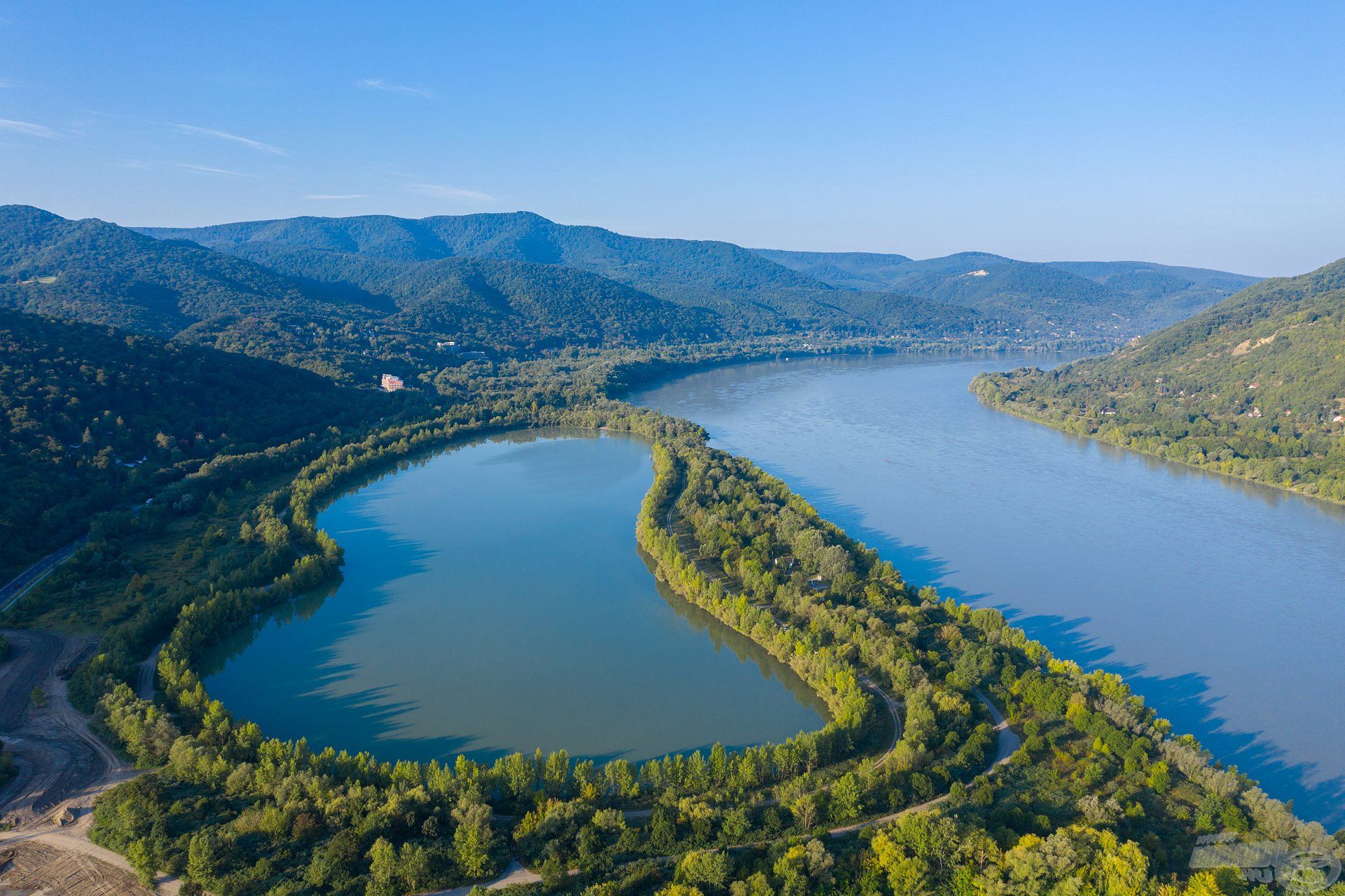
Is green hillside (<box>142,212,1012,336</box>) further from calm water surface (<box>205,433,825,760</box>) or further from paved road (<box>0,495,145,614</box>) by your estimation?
paved road (<box>0,495,145,614</box>)

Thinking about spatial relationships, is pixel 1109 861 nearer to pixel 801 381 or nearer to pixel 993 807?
pixel 993 807

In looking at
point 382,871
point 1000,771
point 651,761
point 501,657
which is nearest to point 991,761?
point 1000,771

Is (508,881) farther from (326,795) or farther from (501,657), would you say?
(501,657)

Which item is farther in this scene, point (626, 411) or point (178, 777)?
point (626, 411)

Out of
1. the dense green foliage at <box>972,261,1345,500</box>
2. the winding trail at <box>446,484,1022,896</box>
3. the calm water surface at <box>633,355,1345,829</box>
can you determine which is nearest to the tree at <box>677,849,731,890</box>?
the winding trail at <box>446,484,1022,896</box>

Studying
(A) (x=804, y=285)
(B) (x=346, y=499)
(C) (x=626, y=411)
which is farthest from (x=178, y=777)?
(A) (x=804, y=285)

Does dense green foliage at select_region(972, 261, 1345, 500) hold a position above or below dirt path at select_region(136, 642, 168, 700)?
above

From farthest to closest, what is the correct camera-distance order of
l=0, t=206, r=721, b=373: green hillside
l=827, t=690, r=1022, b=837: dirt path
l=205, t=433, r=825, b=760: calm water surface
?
l=0, t=206, r=721, b=373: green hillside, l=205, t=433, r=825, b=760: calm water surface, l=827, t=690, r=1022, b=837: dirt path
